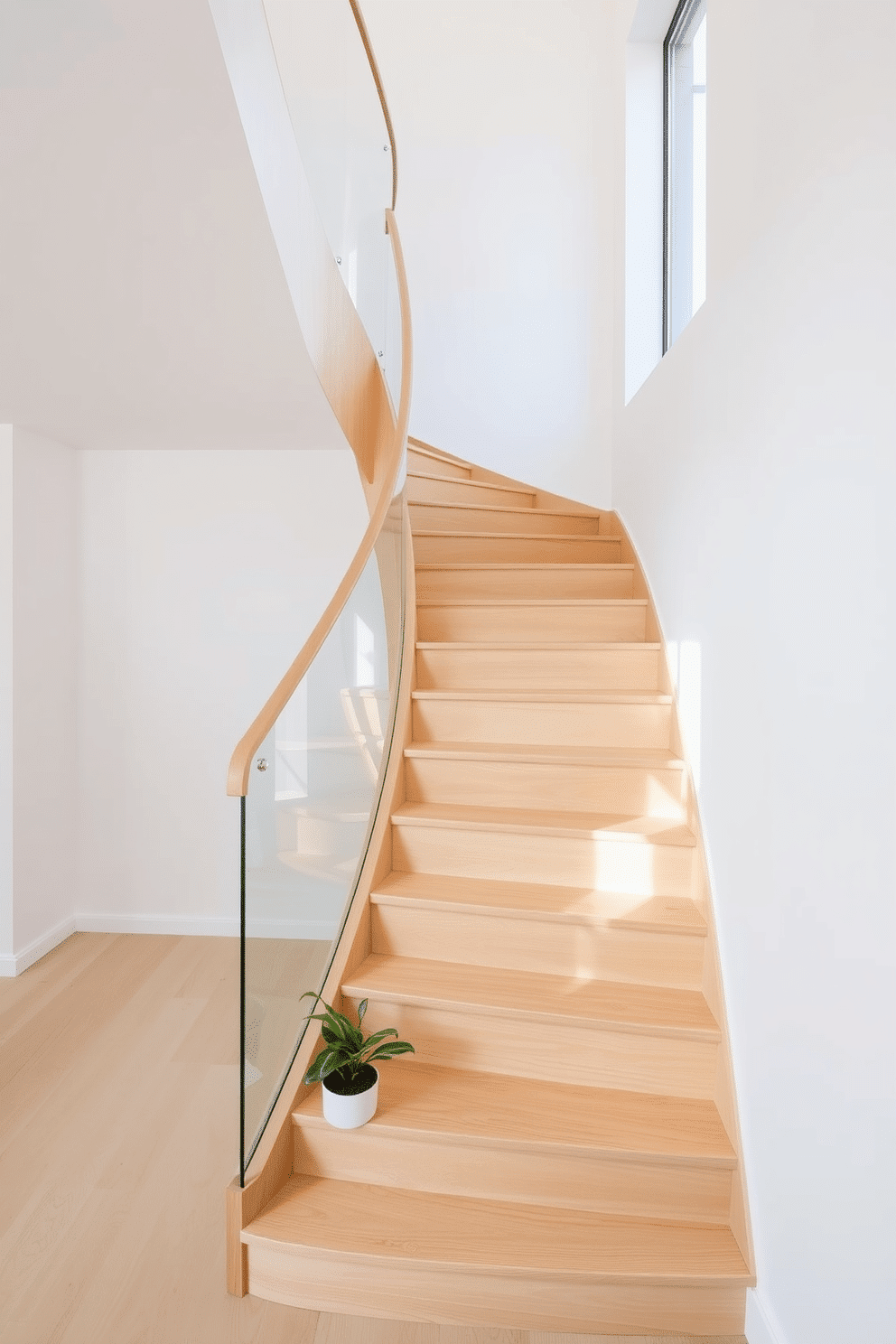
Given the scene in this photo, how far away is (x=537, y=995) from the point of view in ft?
6.82

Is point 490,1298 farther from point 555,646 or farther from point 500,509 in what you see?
point 500,509

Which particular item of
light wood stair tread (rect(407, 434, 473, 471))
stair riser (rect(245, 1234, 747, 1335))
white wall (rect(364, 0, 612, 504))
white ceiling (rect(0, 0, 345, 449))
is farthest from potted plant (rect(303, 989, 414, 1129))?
white wall (rect(364, 0, 612, 504))

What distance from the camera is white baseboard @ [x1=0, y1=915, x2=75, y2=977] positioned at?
3387 millimetres

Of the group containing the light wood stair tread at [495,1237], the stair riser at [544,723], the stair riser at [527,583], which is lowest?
the light wood stair tread at [495,1237]

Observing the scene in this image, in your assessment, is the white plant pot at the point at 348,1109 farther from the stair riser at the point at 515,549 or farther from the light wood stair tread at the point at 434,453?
the light wood stair tread at the point at 434,453

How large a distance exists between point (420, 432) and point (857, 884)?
3.88 metres

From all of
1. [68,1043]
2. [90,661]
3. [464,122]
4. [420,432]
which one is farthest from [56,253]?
[464,122]

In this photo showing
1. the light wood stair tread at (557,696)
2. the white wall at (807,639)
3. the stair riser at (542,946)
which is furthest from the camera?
the light wood stair tread at (557,696)

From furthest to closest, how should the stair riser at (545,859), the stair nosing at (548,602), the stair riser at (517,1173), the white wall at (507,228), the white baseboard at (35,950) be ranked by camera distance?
the white wall at (507,228) < the white baseboard at (35,950) < the stair nosing at (548,602) < the stair riser at (545,859) < the stair riser at (517,1173)

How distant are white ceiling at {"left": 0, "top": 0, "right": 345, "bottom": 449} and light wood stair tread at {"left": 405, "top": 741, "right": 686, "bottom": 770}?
1.36 m

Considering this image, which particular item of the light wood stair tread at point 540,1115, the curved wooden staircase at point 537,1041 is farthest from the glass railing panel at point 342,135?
the light wood stair tread at point 540,1115

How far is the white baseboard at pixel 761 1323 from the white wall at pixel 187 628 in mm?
2727

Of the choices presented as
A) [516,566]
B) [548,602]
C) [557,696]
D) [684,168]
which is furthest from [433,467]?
[557,696]

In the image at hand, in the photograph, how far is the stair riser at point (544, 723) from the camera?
9.12 feet
